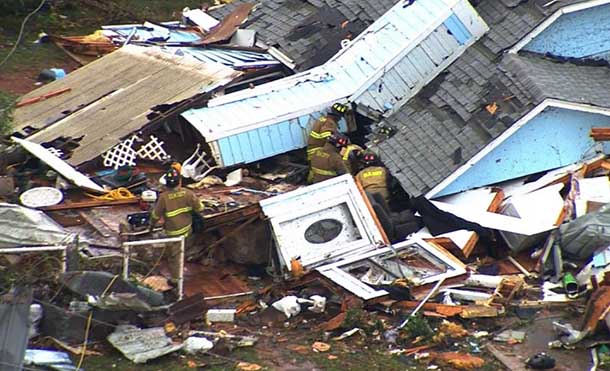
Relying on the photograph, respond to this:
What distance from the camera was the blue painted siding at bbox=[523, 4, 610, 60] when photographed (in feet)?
60.3

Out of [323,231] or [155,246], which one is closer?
[155,246]

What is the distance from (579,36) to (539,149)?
2574 millimetres

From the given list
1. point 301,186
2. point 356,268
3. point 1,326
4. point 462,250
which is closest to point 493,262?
point 462,250

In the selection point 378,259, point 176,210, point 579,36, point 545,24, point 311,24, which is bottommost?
point 378,259

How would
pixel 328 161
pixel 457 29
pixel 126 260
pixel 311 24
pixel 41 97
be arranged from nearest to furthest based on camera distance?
pixel 126 260
pixel 328 161
pixel 457 29
pixel 41 97
pixel 311 24

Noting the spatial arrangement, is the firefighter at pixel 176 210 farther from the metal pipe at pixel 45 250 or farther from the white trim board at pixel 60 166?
the metal pipe at pixel 45 250

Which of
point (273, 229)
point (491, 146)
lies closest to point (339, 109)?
point (491, 146)

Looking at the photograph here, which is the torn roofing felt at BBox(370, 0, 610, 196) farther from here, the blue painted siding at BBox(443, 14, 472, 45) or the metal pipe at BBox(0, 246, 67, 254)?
the metal pipe at BBox(0, 246, 67, 254)

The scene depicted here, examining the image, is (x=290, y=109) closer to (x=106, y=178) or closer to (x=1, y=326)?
(x=106, y=178)

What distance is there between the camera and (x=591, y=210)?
15859 mm

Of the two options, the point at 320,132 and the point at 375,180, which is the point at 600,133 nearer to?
the point at 375,180

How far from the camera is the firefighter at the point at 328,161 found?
680 inches

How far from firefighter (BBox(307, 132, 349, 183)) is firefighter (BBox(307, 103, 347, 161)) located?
0.56ft

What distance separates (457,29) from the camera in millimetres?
18844
